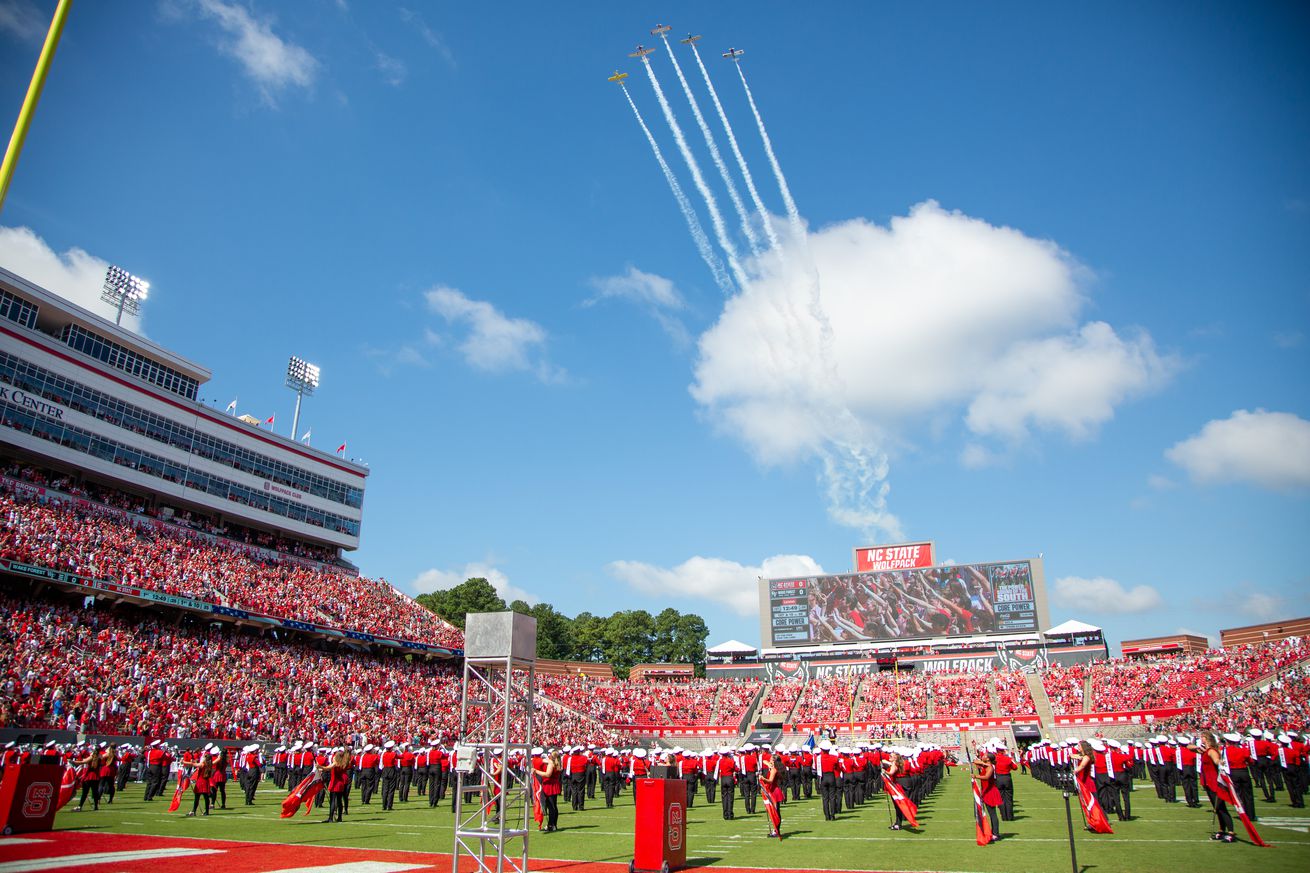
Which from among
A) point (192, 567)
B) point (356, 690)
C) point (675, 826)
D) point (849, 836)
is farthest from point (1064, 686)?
point (192, 567)

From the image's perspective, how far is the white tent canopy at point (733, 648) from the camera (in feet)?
244

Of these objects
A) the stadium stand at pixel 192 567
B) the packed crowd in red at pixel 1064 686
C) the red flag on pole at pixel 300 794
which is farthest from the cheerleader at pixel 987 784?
the packed crowd in red at pixel 1064 686

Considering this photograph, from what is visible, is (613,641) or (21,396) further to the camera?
(613,641)

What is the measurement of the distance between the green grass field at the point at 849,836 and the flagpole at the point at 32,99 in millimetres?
13141

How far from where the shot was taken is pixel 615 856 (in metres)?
15.0

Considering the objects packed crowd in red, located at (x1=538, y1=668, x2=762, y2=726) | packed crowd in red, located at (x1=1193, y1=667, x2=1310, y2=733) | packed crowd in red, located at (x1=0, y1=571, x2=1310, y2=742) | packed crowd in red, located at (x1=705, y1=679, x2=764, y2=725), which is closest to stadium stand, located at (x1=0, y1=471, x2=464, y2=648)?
packed crowd in red, located at (x1=0, y1=571, x2=1310, y2=742)

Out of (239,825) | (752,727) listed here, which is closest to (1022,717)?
(752,727)

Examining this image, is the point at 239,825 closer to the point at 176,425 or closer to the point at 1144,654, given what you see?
the point at 176,425

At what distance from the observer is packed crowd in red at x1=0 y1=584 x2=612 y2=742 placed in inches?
1264

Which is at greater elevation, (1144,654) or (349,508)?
(349,508)

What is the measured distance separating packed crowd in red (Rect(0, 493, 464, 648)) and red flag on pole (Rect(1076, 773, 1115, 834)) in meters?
41.0

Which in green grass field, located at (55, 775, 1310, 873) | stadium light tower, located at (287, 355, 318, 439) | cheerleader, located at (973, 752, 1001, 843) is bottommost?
green grass field, located at (55, 775, 1310, 873)

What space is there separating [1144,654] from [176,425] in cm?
7886

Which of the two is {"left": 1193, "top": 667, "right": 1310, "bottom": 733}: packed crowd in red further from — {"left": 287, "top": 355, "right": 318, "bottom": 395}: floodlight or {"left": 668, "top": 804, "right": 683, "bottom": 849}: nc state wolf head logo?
{"left": 287, "top": 355, "right": 318, "bottom": 395}: floodlight
